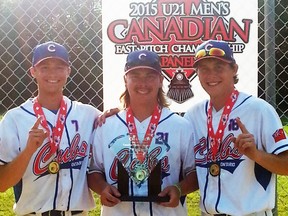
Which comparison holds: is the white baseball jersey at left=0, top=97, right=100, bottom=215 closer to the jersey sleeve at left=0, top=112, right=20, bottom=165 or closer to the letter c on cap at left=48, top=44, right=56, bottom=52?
the jersey sleeve at left=0, top=112, right=20, bottom=165

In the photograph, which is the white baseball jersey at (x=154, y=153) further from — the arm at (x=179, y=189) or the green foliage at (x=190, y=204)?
the green foliage at (x=190, y=204)

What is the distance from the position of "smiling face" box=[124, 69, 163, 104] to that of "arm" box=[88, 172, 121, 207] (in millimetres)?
544

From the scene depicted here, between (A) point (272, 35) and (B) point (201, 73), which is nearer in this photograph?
(B) point (201, 73)

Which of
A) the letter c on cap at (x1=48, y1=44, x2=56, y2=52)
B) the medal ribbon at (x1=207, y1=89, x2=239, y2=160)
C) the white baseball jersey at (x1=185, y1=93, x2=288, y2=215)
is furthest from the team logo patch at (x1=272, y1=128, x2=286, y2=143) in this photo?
the letter c on cap at (x1=48, y1=44, x2=56, y2=52)

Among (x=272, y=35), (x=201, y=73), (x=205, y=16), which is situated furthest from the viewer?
(x=205, y=16)

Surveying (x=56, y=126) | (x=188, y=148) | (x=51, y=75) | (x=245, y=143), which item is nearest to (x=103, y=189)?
(x=56, y=126)

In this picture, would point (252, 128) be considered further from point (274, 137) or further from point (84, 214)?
point (84, 214)

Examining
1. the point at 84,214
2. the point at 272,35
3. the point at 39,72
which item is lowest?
the point at 84,214

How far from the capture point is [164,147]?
3.52 meters

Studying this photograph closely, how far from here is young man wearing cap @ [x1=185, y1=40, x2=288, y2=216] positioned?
3334 mm

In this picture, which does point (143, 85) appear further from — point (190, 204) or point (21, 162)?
point (190, 204)

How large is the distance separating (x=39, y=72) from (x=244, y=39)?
164cm

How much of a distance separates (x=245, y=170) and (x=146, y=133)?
65cm

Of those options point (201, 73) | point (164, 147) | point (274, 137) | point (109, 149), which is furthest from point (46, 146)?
point (274, 137)
